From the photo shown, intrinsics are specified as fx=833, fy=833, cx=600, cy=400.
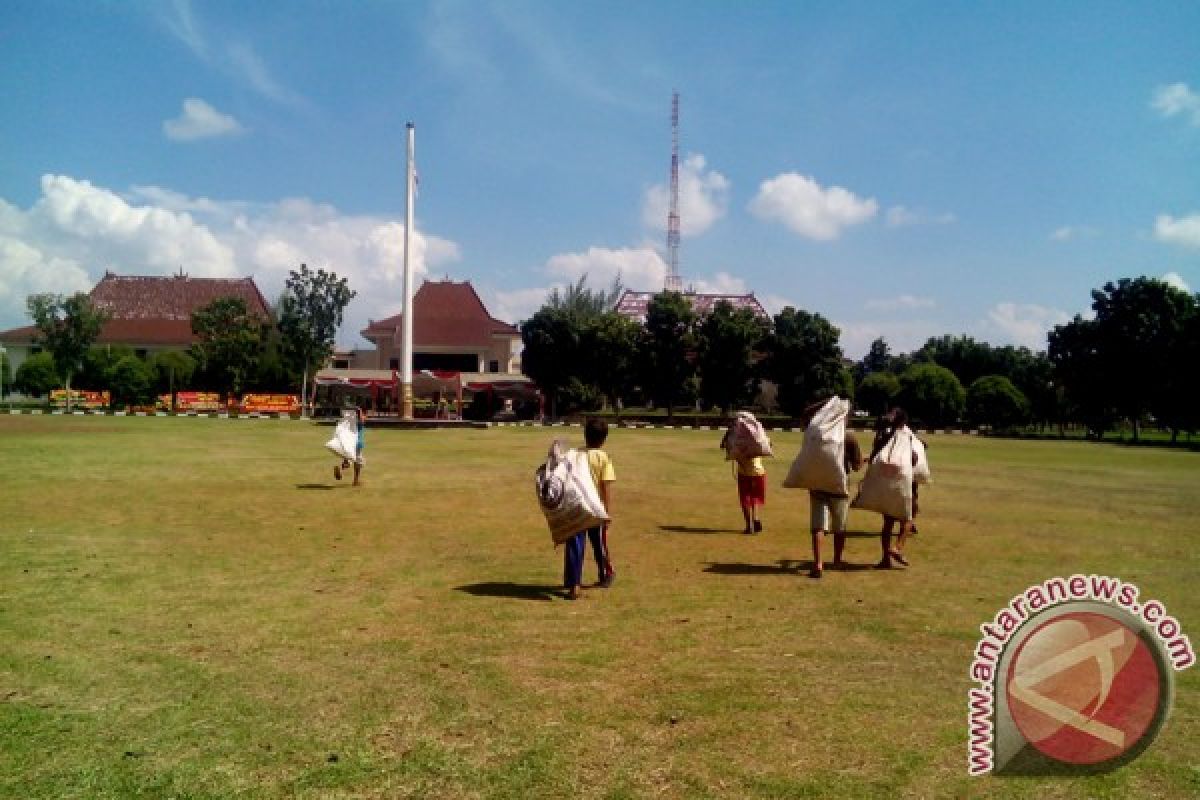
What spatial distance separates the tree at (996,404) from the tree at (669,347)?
2376 cm

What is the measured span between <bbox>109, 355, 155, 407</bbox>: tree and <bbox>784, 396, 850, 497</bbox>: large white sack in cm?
5608

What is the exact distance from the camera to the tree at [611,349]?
5791cm

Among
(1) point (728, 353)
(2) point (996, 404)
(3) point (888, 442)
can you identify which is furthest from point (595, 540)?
(2) point (996, 404)

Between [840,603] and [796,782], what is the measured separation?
13.4 feet

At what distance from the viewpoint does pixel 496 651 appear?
6.21 metres

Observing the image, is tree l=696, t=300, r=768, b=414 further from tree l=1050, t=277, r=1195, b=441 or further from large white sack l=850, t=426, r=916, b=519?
large white sack l=850, t=426, r=916, b=519

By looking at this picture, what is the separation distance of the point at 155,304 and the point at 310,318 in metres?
23.3

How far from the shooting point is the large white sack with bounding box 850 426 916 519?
9336 millimetres

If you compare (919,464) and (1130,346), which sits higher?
(1130,346)

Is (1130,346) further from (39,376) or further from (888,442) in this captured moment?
(39,376)

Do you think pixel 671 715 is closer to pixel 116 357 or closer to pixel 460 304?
pixel 116 357

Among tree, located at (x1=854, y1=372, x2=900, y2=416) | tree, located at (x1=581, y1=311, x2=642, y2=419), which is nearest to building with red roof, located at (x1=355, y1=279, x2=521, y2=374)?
tree, located at (x1=581, y1=311, x2=642, y2=419)

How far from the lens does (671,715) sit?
4934mm

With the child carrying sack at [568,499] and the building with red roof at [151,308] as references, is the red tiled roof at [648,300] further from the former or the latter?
the child carrying sack at [568,499]
